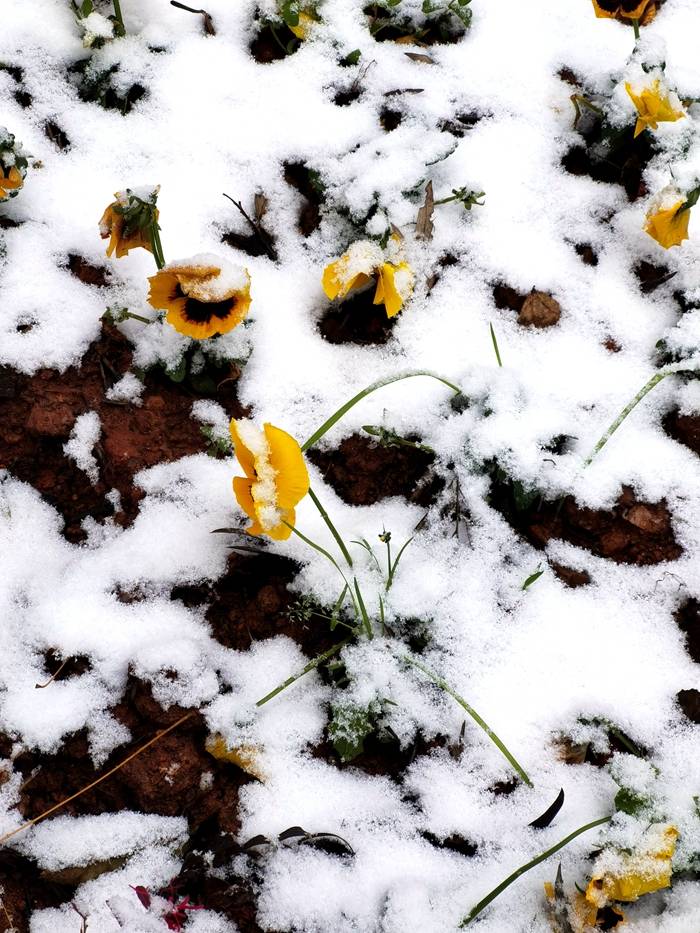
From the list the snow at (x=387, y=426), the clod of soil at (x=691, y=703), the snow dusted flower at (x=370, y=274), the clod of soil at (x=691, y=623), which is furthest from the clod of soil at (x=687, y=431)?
the snow dusted flower at (x=370, y=274)

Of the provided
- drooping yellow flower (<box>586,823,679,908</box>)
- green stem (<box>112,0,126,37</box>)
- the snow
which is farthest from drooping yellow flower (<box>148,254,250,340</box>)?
drooping yellow flower (<box>586,823,679,908</box>)

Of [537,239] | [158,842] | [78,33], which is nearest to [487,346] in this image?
[537,239]

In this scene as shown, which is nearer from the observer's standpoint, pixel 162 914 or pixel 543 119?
pixel 162 914

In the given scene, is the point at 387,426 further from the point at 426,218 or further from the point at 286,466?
the point at 426,218

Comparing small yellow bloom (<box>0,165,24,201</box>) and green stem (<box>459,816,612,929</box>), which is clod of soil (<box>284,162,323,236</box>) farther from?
green stem (<box>459,816,612,929</box>)

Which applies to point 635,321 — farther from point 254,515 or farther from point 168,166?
point 168,166

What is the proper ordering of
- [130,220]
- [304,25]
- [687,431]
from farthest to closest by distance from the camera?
[304,25]
[687,431]
[130,220]

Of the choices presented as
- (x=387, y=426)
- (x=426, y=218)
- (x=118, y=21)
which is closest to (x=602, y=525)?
(x=387, y=426)

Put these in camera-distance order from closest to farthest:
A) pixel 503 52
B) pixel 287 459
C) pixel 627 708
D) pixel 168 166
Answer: pixel 287 459
pixel 627 708
pixel 168 166
pixel 503 52
